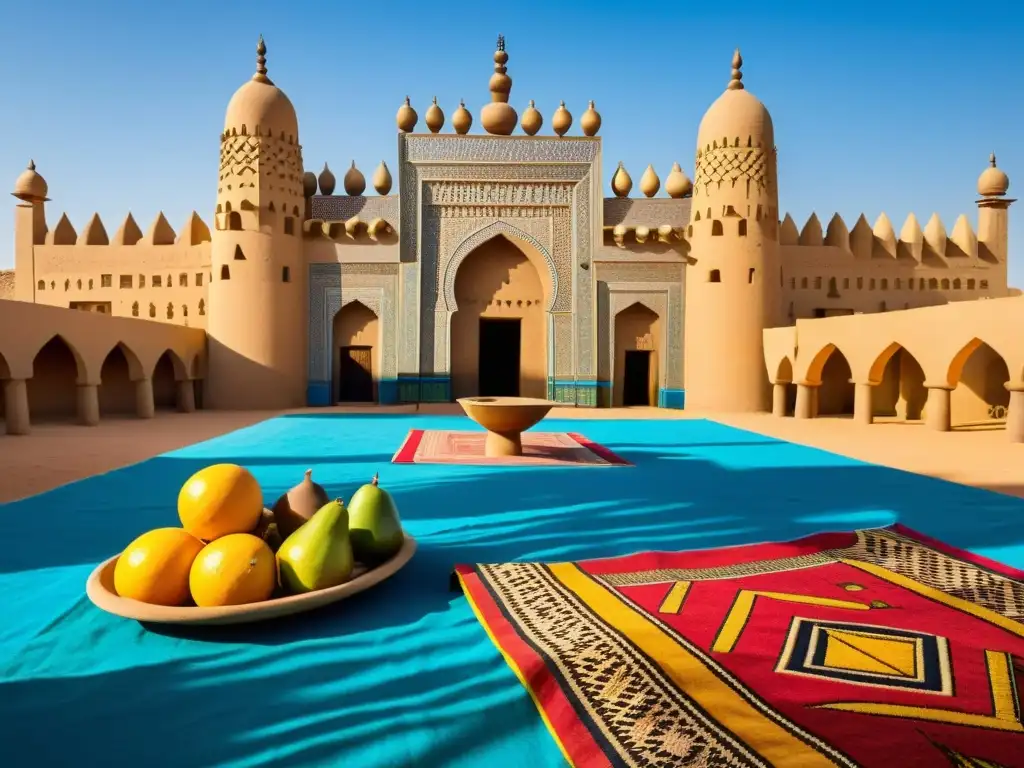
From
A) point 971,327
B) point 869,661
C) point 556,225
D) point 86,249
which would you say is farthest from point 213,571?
point 86,249

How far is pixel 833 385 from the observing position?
1438 centimetres

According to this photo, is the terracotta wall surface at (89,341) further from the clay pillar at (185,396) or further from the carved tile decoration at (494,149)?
the carved tile decoration at (494,149)

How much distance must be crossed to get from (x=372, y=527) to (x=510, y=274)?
12.9 meters

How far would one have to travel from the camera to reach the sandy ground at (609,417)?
5969 millimetres

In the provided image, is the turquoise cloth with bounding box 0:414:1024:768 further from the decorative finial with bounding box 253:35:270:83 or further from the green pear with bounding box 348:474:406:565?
the decorative finial with bounding box 253:35:270:83

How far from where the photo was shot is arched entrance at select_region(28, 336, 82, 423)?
11688 millimetres

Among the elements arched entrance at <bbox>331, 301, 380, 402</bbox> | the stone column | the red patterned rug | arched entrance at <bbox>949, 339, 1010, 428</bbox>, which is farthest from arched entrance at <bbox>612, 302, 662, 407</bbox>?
the red patterned rug

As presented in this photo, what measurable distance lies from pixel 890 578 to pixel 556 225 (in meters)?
12.4

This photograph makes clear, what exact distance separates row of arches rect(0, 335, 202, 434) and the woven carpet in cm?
854

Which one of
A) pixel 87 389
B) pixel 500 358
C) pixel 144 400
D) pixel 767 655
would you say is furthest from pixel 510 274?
pixel 767 655

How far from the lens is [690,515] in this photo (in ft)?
14.4

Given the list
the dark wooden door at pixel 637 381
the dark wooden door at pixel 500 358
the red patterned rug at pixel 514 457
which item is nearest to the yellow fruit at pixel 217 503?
the red patterned rug at pixel 514 457

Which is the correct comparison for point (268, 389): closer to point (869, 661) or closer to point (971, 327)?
point (971, 327)

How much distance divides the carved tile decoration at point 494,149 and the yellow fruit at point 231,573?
13.1 m
